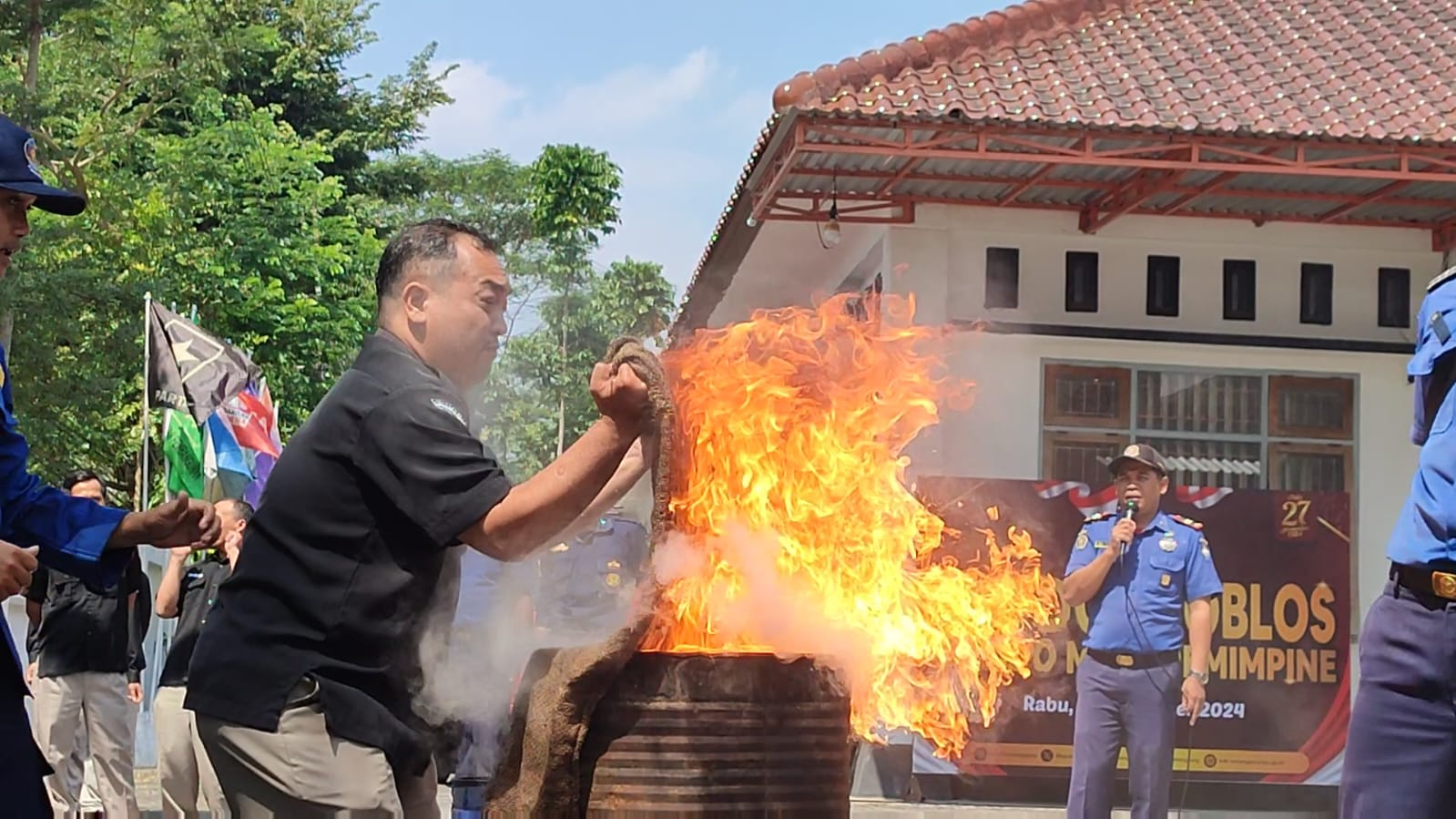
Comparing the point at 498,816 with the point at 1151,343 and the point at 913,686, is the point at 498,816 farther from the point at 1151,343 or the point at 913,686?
the point at 1151,343

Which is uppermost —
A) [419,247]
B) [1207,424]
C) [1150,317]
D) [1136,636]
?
[1150,317]

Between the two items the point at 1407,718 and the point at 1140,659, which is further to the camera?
the point at 1140,659

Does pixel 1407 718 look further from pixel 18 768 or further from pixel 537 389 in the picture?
pixel 537 389

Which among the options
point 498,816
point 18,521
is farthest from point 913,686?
point 18,521

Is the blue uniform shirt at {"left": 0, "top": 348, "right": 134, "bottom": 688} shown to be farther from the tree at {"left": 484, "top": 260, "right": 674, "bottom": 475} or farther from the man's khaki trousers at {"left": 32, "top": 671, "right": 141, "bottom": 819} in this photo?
the man's khaki trousers at {"left": 32, "top": 671, "right": 141, "bottom": 819}

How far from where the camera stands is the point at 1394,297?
45.0 ft

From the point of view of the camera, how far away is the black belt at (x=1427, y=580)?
3.93m

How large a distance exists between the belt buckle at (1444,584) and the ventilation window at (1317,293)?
33.1ft

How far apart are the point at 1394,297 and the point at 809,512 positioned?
33.6 feet

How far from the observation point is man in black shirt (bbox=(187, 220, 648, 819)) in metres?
3.45

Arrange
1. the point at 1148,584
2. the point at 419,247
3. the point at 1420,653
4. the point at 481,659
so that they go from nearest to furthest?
the point at 419,247
the point at 1420,653
the point at 481,659
the point at 1148,584

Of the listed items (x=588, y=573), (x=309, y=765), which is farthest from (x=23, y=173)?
(x=588, y=573)

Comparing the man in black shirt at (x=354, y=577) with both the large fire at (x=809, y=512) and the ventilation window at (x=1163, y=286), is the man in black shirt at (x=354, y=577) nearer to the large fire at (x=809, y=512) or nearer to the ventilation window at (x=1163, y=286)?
the large fire at (x=809, y=512)

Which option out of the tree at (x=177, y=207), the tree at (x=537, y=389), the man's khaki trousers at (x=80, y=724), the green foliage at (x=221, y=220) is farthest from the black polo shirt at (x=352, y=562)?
the tree at (x=177, y=207)
